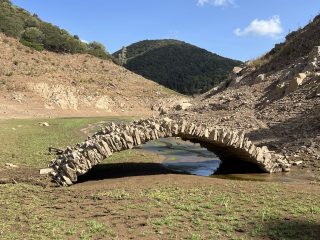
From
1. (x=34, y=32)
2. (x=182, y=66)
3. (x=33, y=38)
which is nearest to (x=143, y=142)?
(x=33, y=38)

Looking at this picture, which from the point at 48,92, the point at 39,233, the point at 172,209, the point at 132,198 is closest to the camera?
the point at 39,233

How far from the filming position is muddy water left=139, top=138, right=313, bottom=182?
13320 millimetres

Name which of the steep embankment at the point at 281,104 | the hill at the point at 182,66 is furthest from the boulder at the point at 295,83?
the hill at the point at 182,66

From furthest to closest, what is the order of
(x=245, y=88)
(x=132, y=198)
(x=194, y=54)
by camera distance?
(x=194, y=54)
(x=245, y=88)
(x=132, y=198)

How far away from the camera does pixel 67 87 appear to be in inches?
2699

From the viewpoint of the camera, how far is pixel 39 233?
754 cm

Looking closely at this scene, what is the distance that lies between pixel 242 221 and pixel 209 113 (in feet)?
70.6

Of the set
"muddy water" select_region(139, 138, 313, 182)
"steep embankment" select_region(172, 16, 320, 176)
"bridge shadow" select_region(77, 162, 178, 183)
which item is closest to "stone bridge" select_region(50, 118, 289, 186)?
"muddy water" select_region(139, 138, 313, 182)

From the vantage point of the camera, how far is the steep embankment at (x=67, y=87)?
60.2 m

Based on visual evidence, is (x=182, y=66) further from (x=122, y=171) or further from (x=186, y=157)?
(x=122, y=171)

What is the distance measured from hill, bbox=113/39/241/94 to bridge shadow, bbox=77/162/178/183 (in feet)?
305

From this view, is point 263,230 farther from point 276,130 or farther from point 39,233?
point 276,130

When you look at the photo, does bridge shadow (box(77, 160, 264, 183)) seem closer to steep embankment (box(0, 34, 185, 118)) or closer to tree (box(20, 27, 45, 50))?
steep embankment (box(0, 34, 185, 118))

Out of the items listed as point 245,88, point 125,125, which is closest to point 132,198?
point 125,125
